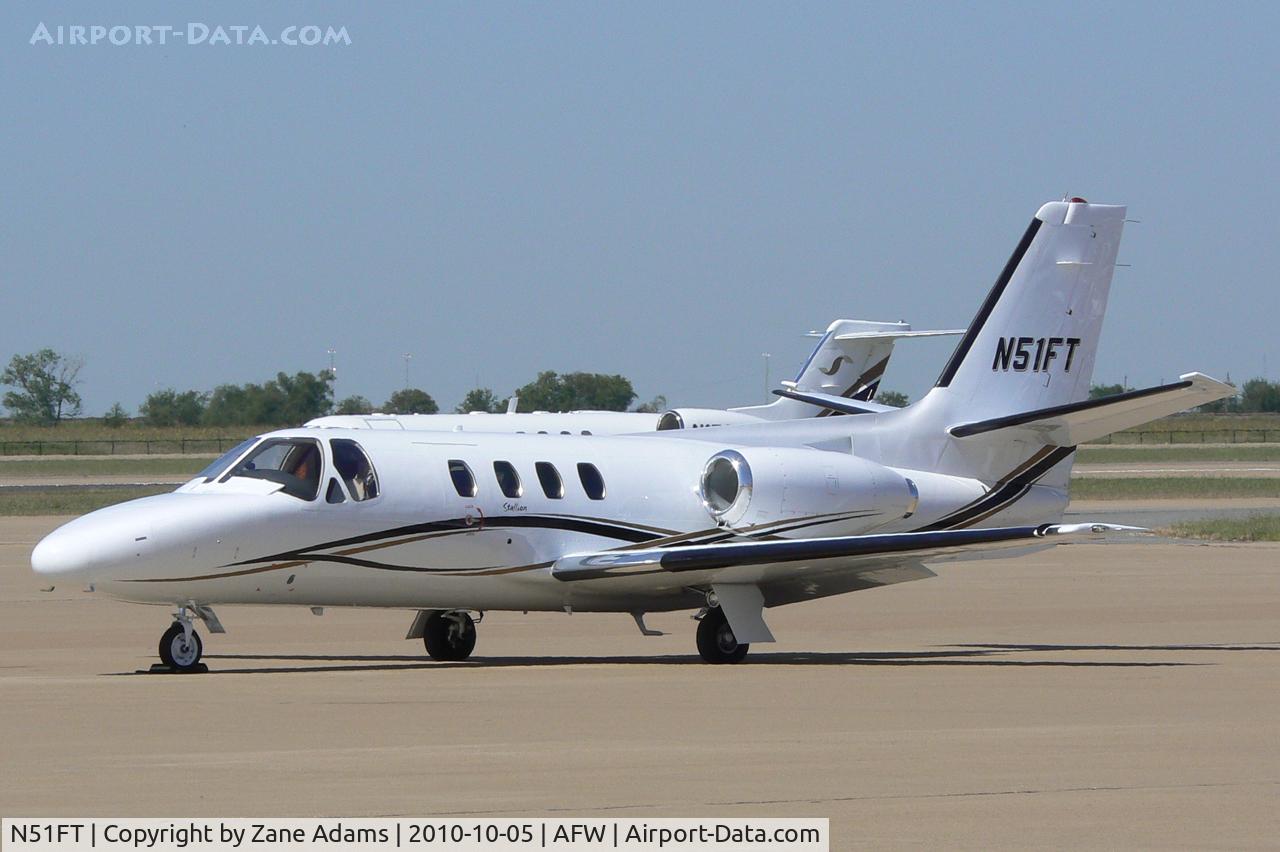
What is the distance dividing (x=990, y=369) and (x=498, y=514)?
6.17 m

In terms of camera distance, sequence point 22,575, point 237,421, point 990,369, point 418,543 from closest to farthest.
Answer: point 418,543 < point 990,369 < point 22,575 < point 237,421

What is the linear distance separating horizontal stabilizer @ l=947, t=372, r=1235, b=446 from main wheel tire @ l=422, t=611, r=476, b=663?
577cm

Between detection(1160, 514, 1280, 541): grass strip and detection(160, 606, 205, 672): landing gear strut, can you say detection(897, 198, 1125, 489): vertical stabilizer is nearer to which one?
detection(160, 606, 205, 672): landing gear strut

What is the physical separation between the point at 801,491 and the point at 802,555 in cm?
167

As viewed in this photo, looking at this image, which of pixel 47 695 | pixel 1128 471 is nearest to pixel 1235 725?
pixel 47 695

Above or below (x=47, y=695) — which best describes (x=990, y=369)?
above

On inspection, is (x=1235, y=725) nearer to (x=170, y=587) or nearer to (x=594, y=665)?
(x=594, y=665)

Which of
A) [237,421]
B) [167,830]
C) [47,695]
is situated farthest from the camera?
[237,421]

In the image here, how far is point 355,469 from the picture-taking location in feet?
62.4

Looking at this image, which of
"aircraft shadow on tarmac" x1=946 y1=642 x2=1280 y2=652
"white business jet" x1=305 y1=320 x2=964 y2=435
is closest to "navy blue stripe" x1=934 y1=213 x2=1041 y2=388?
"aircraft shadow on tarmac" x1=946 y1=642 x2=1280 y2=652

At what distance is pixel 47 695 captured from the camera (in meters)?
15.7

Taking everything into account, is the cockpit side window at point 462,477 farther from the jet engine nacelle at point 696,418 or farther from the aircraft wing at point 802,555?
the jet engine nacelle at point 696,418

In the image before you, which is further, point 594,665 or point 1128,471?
point 1128,471

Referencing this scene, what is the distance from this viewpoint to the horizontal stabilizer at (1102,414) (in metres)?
20.0
